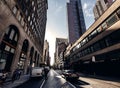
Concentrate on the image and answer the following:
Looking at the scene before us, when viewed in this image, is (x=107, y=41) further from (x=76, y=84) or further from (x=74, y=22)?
(x=74, y=22)

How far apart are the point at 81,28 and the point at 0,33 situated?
108m

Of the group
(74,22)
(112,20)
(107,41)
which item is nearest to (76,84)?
(107,41)

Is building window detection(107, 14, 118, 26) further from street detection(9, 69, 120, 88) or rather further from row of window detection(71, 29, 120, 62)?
street detection(9, 69, 120, 88)

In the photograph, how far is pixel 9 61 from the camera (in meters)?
18.1

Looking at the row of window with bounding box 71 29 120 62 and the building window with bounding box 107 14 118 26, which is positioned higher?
the building window with bounding box 107 14 118 26

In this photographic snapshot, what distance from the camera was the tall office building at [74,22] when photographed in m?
105

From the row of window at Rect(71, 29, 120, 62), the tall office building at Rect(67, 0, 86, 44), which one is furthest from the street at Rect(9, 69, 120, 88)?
the tall office building at Rect(67, 0, 86, 44)

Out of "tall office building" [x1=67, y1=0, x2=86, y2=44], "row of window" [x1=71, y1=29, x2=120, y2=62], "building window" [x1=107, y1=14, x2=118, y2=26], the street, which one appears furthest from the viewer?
"tall office building" [x1=67, y1=0, x2=86, y2=44]

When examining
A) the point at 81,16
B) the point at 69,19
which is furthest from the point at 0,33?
the point at 81,16

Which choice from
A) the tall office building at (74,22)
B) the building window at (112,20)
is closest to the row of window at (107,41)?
the building window at (112,20)

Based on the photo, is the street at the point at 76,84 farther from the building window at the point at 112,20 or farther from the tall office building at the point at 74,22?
the tall office building at the point at 74,22

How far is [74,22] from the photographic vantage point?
115m

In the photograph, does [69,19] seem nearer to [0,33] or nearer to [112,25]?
[112,25]

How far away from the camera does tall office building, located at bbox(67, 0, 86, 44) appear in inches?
4119
